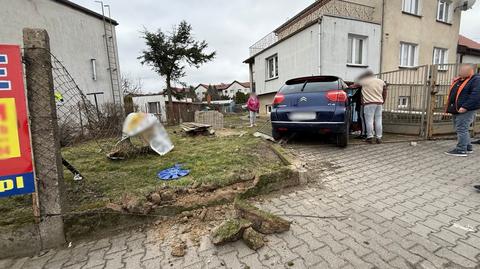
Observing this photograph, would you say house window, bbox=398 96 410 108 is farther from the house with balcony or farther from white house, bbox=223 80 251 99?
white house, bbox=223 80 251 99

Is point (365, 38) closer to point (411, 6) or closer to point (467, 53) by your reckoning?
point (411, 6)

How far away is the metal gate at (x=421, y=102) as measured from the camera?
6270 millimetres

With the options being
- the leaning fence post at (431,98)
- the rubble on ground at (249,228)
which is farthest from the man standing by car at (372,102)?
the rubble on ground at (249,228)

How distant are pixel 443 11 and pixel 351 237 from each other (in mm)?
19113

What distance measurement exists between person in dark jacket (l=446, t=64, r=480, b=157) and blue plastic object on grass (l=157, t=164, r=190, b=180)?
5459 mm

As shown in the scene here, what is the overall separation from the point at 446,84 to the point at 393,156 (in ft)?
11.8

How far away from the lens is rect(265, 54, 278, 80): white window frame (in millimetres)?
15587

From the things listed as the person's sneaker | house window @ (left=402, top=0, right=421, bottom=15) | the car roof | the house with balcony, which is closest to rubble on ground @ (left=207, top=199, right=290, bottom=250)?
the car roof

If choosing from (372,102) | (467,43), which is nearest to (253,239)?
(372,102)

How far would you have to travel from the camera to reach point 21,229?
7.39ft

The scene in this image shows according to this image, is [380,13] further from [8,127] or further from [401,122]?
[8,127]

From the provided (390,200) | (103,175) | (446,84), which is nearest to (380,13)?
(446,84)

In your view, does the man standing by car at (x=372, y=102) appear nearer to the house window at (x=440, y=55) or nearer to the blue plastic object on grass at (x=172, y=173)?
the blue plastic object on grass at (x=172, y=173)

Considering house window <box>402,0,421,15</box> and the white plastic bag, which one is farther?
house window <box>402,0,421,15</box>
